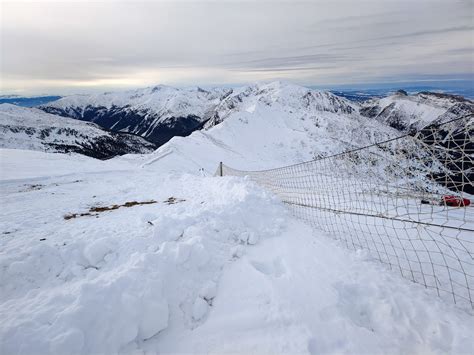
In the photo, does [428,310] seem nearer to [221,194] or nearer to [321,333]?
[321,333]

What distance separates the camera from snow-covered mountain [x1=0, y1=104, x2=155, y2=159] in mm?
111494

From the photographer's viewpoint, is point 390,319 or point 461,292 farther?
point 461,292

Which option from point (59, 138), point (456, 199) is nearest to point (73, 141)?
point (59, 138)

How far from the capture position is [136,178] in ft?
42.9

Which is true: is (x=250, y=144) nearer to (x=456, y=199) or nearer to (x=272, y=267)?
(x=456, y=199)

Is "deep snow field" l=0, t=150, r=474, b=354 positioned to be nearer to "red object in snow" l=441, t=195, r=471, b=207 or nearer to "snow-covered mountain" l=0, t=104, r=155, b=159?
"red object in snow" l=441, t=195, r=471, b=207

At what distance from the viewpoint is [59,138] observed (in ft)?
402

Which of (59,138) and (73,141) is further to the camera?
(59,138)

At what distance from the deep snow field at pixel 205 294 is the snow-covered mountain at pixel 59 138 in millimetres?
122553

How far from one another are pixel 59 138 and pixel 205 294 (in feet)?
486

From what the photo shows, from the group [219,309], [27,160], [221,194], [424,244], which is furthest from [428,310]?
[27,160]

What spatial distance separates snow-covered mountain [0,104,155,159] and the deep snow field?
123 metres

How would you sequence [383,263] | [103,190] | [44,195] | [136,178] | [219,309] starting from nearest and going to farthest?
[219,309]
[383,263]
[44,195]
[103,190]
[136,178]

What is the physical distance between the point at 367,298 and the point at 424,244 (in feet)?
8.04
